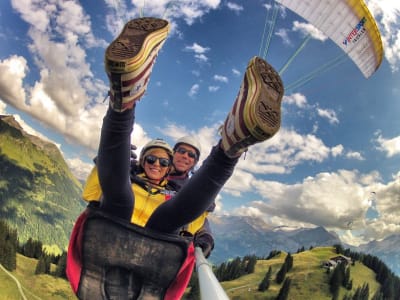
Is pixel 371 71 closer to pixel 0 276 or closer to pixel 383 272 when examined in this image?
pixel 0 276

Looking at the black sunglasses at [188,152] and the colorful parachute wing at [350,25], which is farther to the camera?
the colorful parachute wing at [350,25]

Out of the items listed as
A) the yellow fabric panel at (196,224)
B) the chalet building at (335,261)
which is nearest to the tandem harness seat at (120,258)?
the yellow fabric panel at (196,224)

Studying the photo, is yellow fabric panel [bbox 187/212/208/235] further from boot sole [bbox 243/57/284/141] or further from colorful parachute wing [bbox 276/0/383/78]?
colorful parachute wing [bbox 276/0/383/78]

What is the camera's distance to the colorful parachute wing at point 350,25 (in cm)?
968

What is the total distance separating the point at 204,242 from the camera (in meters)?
5.09

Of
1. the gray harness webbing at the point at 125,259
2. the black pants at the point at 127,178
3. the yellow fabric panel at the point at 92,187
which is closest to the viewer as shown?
the black pants at the point at 127,178

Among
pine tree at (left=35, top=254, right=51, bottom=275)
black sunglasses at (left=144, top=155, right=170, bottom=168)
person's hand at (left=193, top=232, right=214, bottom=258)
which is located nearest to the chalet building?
pine tree at (left=35, top=254, right=51, bottom=275)

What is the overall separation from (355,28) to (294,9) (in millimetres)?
1756

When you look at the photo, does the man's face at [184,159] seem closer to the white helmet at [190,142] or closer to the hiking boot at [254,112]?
the white helmet at [190,142]

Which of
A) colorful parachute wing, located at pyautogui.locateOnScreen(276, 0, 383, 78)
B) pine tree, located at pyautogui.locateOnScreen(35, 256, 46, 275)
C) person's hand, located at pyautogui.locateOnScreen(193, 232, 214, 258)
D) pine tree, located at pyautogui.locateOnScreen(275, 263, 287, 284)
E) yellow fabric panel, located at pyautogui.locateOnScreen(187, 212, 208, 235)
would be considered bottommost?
pine tree, located at pyautogui.locateOnScreen(35, 256, 46, 275)

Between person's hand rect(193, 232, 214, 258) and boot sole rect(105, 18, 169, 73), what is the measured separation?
2.51 metres

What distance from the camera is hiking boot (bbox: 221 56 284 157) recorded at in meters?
3.27

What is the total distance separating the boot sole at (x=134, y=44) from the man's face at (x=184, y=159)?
8.55ft

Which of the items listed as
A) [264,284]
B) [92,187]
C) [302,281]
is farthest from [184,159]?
[302,281]
